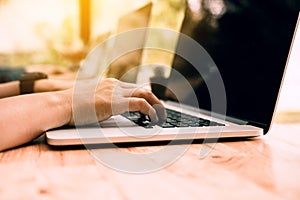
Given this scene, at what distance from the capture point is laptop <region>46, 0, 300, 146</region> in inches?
25.4

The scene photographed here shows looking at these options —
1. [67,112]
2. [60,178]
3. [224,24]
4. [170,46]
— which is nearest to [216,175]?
[60,178]

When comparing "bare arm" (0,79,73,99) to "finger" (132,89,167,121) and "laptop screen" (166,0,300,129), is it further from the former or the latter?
"finger" (132,89,167,121)

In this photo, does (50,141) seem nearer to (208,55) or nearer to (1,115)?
(1,115)

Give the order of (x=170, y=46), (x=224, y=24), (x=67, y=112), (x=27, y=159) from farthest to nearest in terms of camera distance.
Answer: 1. (x=170, y=46)
2. (x=224, y=24)
3. (x=67, y=112)
4. (x=27, y=159)

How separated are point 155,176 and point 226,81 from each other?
0.54 metres

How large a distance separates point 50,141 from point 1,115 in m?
0.09

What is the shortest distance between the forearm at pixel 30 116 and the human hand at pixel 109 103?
0.02m

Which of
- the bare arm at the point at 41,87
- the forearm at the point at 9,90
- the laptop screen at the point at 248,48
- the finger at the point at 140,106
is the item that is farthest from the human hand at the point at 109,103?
the forearm at the point at 9,90

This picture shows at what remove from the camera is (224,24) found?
980 millimetres

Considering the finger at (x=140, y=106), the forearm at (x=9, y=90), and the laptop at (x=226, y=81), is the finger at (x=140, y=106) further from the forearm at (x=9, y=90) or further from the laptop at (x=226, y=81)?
the forearm at (x=9, y=90)

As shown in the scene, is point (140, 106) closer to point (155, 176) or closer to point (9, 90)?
point (155, 176)

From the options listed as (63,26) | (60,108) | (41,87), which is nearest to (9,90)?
(41,87)

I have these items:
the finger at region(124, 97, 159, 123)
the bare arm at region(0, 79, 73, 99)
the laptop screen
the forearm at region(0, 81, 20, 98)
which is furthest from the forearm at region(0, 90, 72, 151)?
the forearm at region(0, 81, 20, 98)

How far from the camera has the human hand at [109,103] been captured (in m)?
0.67
